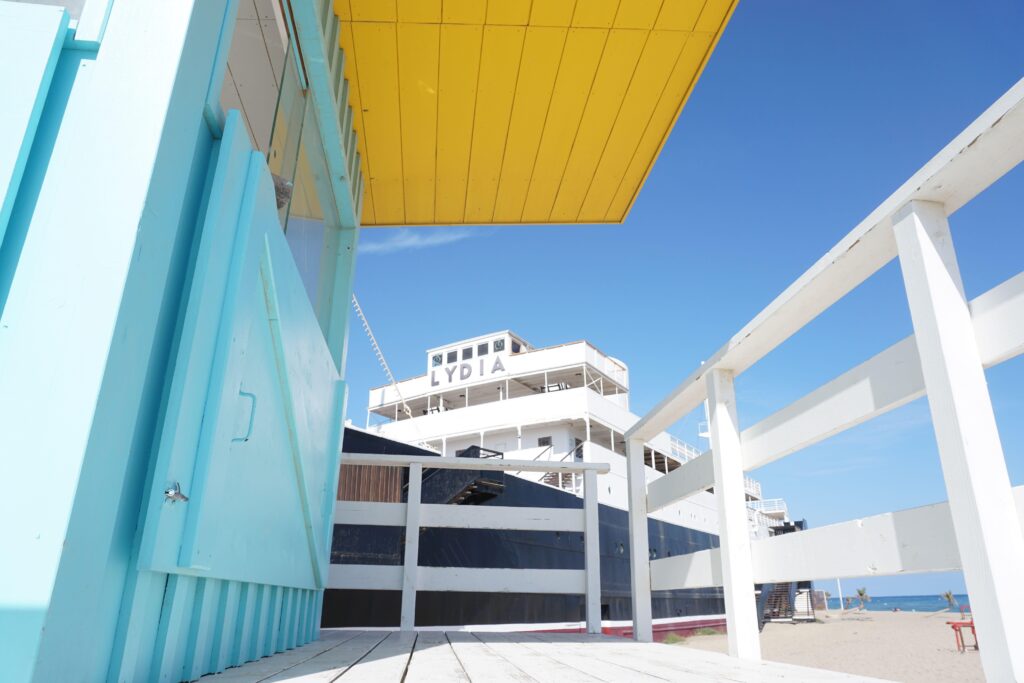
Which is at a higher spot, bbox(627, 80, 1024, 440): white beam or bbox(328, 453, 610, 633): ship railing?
bbox(627, 80, 1024, 440): white beam

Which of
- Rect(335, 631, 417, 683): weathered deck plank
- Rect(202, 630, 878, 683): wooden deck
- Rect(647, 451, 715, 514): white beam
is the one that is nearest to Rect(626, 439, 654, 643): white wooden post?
Rect(647, 451, 715, 514): white beam

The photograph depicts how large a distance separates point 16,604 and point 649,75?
3724 mm

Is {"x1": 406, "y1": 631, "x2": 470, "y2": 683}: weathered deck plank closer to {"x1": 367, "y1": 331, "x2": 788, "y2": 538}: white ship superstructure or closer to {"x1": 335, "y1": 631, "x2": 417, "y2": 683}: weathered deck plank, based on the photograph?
{"x1": 335, "y1": 631, "x2": 417, "y2": 683}: weathered deck plank

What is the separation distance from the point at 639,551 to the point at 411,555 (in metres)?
1.56

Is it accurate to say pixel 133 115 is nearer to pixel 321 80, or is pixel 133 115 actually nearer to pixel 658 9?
pixel 321 80

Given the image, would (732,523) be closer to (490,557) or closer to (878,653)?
(490,557)

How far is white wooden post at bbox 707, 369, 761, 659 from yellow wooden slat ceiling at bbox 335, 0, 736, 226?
201 cm

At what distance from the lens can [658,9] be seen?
3.24 m

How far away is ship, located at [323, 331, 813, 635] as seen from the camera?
19.9ft

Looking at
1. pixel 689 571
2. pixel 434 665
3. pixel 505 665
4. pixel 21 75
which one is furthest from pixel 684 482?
pixel 21 75

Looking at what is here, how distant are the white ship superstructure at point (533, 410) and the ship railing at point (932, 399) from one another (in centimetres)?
991

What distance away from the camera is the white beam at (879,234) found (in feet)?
4.33

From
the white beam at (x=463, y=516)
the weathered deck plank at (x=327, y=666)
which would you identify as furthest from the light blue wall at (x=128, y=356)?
the white beam at (x=463, y=516)

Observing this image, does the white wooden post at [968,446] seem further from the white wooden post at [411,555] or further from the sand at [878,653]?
the sand at [878,653]
